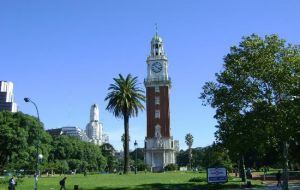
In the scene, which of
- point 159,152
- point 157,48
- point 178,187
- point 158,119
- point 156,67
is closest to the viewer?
point 178,187

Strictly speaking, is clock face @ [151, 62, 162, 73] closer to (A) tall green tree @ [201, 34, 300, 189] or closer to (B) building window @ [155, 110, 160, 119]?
(B) building window @ [155, 110, 160, 119]

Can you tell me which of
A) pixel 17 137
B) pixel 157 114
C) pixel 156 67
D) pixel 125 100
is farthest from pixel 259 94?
pixel 156 67

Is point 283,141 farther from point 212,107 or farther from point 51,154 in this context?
point 51,154

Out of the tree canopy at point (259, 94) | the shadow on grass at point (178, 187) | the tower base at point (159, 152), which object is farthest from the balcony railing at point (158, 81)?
the tree canopy at point (259, 94)

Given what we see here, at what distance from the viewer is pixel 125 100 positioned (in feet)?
259

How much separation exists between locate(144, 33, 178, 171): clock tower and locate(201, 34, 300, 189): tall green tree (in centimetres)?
9692

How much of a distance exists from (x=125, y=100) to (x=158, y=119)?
201 feet

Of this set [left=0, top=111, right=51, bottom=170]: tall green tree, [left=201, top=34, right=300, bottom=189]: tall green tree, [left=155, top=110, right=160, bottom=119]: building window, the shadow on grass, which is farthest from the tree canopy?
[left=155, top=110, right=160, bottom=119]: building window

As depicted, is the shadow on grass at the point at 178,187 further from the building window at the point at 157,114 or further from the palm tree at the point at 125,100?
the building window at the point at 157,114

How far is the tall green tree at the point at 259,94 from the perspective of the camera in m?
38.6

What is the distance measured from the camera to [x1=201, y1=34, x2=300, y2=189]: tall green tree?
38.6 meters

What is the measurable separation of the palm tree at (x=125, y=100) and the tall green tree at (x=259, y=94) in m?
37.7

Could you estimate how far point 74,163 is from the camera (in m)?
134

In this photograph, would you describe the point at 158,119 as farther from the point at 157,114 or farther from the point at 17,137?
the point at 17,137
